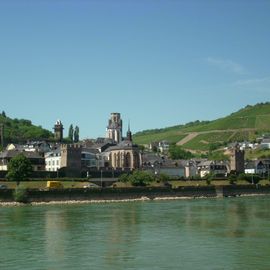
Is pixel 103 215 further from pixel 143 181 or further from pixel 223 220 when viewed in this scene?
pixel 143 181

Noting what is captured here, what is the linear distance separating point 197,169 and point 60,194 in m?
49.8

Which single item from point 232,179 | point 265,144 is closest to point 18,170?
point 232,179

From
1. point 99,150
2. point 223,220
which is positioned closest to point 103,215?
point 223,220

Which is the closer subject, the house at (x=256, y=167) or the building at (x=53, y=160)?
the building at (x=53, y=160)

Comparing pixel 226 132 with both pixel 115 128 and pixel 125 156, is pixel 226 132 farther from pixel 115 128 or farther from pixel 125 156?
pixel 125 156

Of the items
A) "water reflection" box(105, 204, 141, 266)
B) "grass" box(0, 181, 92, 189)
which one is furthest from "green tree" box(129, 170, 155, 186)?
"water reflection" box(105, 204, 141, 266)

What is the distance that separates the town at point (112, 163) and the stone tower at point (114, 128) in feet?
73.4

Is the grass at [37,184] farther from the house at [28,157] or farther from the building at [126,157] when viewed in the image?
the building at [126,157]

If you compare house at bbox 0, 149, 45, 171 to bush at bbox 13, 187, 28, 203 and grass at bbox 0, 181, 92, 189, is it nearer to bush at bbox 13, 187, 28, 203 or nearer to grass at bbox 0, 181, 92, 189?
grass at bbox 0, 181, 92, 189

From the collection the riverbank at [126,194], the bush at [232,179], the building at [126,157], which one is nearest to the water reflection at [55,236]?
the riverbank at [126,194]

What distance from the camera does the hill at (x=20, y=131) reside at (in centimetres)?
13488

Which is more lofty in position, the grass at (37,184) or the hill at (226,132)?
the hill at (226,132)

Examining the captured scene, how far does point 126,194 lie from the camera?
7469 cm

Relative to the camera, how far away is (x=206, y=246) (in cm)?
3027
